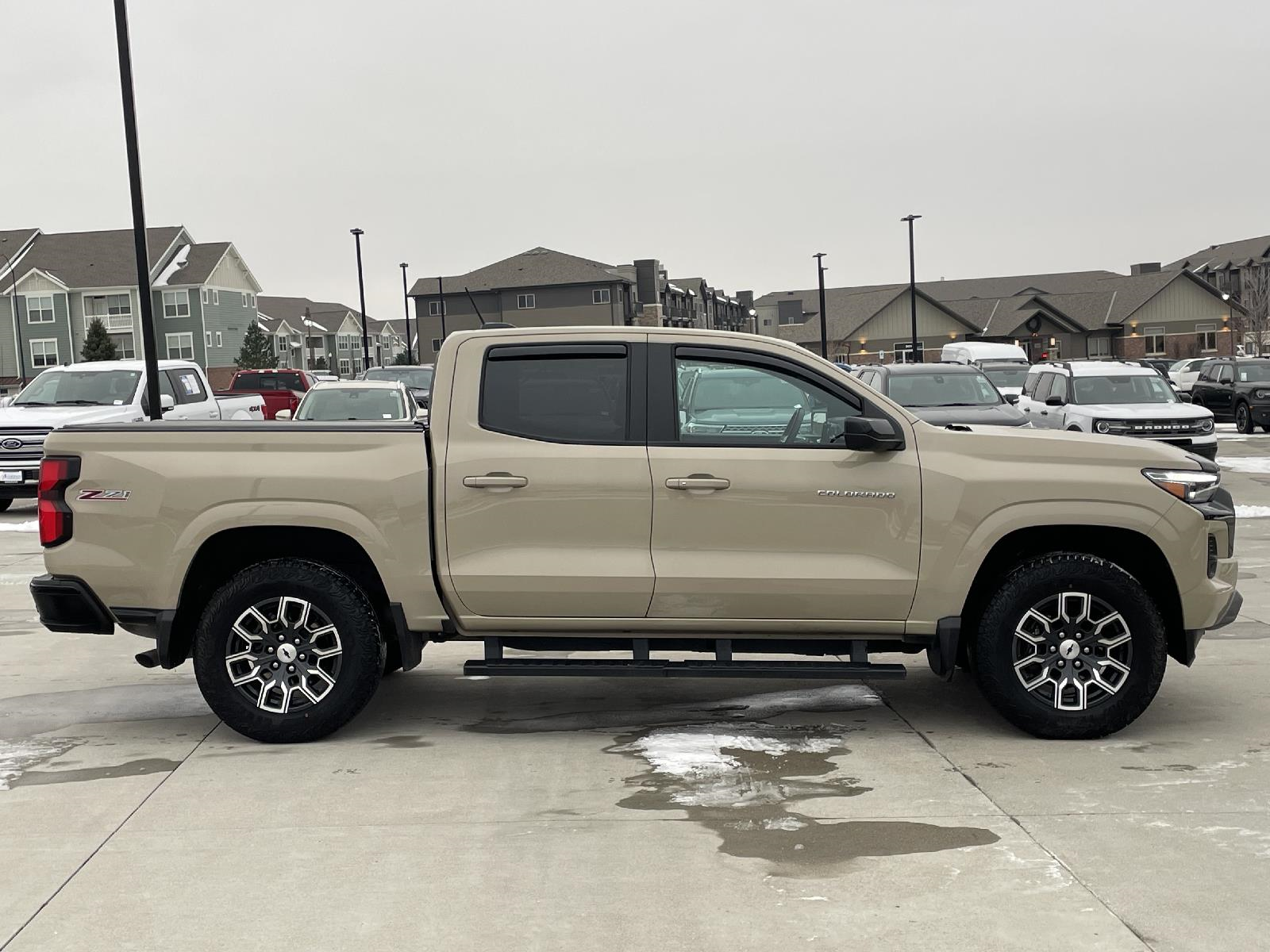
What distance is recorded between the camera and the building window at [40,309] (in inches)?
3046

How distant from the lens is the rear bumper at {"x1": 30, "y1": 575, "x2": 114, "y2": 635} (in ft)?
21.2

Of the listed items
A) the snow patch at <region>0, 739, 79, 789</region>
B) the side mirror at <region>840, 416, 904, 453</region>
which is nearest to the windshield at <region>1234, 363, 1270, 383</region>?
the side mirror at <region>840, 416, 904, 453</region>

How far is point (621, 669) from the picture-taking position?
633 cm

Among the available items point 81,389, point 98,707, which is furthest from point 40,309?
point 98,707

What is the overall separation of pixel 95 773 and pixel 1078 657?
4.58 meters

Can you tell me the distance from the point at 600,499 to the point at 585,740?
119 centimetres

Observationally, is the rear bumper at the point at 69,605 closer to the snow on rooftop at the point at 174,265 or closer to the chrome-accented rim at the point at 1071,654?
the chrome-accented rim at the point at 1071,654

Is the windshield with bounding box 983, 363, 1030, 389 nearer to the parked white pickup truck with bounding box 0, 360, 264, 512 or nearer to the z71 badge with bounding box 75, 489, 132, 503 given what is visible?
the parked white pickup truck with bounding box 0, 360, 264, 512

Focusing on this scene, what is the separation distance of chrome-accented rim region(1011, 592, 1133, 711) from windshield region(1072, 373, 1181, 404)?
51.1 feet

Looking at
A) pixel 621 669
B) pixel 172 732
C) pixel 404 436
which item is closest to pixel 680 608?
pixel 621 669

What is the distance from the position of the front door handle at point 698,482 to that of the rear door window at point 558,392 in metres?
0.35

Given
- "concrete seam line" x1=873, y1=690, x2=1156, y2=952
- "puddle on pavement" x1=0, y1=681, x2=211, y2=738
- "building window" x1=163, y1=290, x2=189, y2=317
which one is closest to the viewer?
"concrete seam line" x1=873, y1=690, x2=1156, y2=952

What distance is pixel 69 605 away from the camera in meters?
6.47

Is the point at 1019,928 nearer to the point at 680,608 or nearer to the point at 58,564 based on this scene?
the point at 680,608
